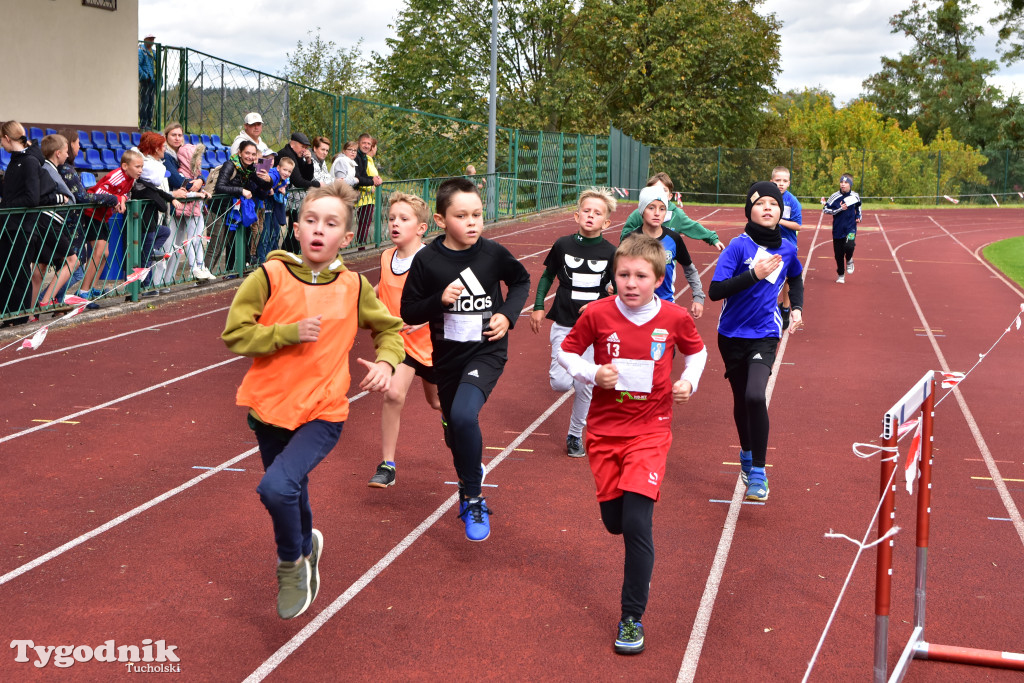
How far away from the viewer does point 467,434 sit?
17.8ft

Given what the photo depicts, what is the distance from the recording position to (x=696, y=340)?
4.83 meters

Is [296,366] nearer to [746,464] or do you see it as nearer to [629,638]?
[629,638]

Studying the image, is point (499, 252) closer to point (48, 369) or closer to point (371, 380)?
point (371, 380)

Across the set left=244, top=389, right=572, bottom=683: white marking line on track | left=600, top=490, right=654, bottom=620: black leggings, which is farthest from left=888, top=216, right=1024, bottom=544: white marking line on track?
left=244, top=389, right=572, bottom=683: white marking line on track

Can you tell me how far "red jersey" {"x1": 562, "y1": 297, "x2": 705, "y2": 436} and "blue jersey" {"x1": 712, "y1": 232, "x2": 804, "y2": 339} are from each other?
1.70 m

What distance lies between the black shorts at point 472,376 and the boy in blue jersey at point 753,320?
4.84 ft

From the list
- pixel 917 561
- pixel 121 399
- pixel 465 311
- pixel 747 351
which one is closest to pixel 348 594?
pixel 465 311

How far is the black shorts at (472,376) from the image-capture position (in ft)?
18.3

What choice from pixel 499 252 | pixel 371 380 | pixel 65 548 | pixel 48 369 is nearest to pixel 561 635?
pixel 371 380

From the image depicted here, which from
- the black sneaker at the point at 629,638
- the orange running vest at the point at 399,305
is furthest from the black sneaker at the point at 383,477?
the black sneaker at the point at 629,638

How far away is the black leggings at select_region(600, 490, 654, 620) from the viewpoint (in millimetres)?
4414

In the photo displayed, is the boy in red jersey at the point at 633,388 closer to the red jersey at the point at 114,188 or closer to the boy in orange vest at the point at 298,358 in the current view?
the boy in orange vest at the point at 298,358

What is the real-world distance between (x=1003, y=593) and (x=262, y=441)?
358cm

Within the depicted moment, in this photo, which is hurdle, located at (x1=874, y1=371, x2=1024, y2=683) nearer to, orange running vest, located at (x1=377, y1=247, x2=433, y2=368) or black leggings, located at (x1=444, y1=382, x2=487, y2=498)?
black leggings, located at (x1=444, y1=382, x2=487, y2=498)
